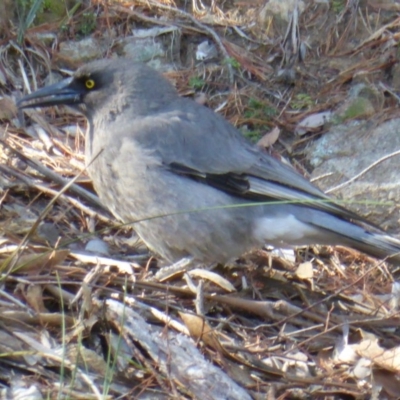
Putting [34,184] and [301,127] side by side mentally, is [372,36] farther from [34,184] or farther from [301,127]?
[34,184]

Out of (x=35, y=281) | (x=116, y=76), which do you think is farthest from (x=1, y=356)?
(x=116, y=76)

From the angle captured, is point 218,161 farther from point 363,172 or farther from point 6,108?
point 6,108

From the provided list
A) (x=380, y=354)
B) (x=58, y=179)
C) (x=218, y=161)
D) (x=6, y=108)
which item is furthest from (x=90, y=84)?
(x=380, y=354)

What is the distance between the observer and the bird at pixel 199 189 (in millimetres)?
5352

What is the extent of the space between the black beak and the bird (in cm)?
2

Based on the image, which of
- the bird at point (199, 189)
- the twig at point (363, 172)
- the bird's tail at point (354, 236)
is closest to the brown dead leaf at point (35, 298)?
the bird at point (199, 189)

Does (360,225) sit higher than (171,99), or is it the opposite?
(171,99)

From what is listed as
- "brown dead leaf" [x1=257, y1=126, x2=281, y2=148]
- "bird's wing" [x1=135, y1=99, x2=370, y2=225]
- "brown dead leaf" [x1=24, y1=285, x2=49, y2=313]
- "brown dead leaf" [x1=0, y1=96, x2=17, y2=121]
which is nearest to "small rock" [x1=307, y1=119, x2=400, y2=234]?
"brown dead leaf" [x1=257, y1=126, x2=281, y2=148]

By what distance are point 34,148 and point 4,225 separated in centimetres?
108

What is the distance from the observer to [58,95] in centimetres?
589

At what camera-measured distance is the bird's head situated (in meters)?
5.84

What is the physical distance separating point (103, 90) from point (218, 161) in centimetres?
93

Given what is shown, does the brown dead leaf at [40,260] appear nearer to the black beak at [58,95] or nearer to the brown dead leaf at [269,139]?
the black beak at [58,95]

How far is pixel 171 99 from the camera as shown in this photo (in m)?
5.93
